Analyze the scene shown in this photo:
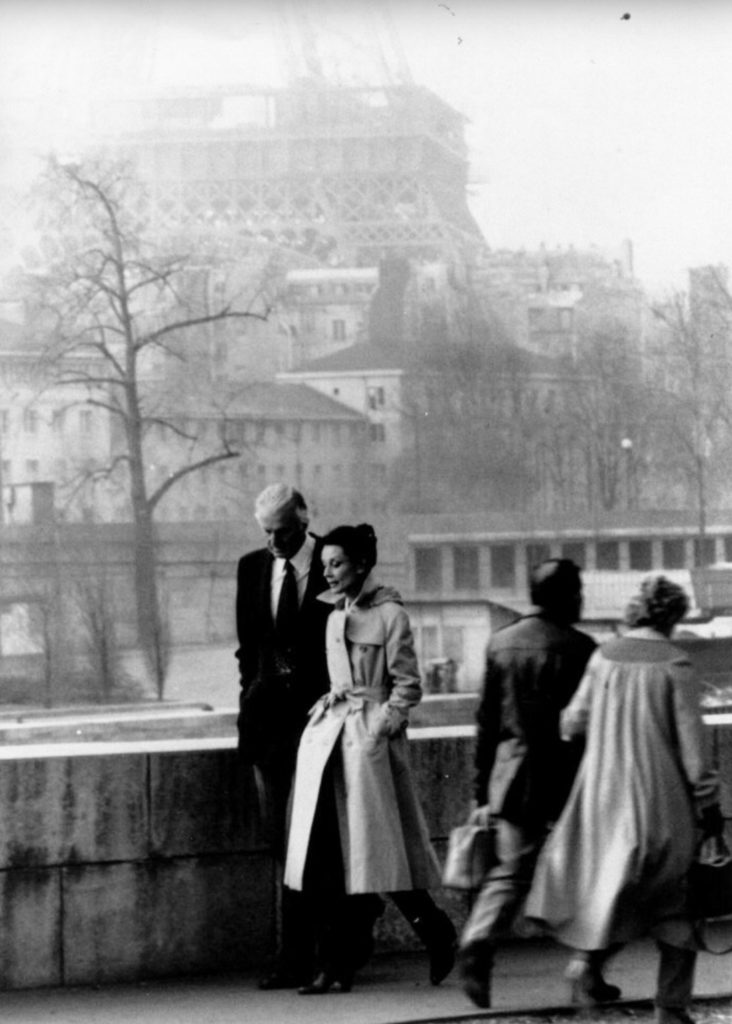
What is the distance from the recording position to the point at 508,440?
25.3m

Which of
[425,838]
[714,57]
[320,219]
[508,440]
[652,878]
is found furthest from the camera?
[320,219]

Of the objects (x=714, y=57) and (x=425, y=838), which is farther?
(x=714, y=57)

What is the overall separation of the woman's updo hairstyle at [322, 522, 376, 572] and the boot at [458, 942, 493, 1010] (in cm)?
96

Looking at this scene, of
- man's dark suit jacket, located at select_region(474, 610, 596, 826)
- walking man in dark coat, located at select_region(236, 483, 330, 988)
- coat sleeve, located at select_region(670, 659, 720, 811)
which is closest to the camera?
coat sleeve, located at select_region(670, 659, 720, 811)

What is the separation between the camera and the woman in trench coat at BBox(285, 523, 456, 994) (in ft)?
15.0

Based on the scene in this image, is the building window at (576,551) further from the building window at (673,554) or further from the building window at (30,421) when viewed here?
the building window at (30,421)

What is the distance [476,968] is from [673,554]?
68.5 ft

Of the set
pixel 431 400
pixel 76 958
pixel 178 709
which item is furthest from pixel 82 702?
pixel 76 958

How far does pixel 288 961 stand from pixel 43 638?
21625mm

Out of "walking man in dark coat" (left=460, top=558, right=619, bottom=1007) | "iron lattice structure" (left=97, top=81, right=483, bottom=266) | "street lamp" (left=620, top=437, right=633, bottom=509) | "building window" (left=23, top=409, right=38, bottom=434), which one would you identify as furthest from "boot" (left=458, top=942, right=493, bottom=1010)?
"iron lattice structure" (left=97, top=81, right=483, bottom=266)

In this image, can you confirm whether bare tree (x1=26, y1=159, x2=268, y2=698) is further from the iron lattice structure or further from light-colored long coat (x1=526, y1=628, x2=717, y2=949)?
light-colored long coat (x1=526, y1=628, x2=717, y2=949)

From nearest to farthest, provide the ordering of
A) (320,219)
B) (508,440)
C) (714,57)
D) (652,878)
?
(652,878), (714,57), (508,440), (320,219)

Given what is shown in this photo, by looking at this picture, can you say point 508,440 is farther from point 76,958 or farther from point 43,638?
point 76,958

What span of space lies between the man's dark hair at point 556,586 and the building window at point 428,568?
20153mm
